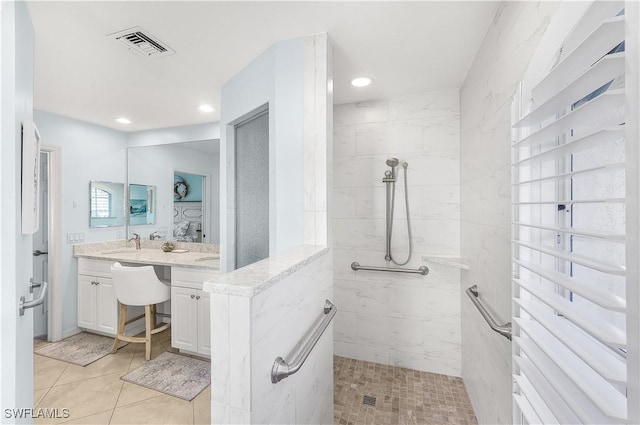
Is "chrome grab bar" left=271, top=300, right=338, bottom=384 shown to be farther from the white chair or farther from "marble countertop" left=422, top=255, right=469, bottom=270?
the white chair

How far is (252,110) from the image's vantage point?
6.49ft

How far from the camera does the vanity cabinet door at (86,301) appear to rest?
9.78 feet

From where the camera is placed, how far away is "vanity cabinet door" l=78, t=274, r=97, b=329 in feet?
9.78

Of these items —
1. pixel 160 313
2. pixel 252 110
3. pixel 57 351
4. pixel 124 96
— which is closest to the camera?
pixel 252 110

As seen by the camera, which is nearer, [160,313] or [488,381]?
[488,381]

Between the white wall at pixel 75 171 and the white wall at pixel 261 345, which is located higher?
the white wall at pixel 75 171

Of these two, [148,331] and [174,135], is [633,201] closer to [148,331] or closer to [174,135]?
[148,331]

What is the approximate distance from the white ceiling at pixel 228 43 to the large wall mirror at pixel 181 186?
2.50ft

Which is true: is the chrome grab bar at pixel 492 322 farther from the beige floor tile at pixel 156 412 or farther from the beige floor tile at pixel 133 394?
the beige floor tile at pixel 133 394

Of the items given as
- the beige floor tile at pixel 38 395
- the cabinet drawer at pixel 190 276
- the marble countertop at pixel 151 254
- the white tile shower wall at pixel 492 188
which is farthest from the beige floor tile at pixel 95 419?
the white tile shower wall at pixel 492 188

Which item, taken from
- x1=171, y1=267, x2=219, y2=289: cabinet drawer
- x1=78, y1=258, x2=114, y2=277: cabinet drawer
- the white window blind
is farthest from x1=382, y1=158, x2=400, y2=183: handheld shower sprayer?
x1=78, y1=258, x2=114, y2=277: cabinet drawer

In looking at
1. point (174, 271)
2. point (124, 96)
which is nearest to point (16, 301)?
point (174, 271)

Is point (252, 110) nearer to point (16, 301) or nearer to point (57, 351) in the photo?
point (16, 301)

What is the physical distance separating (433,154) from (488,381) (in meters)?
1.63
